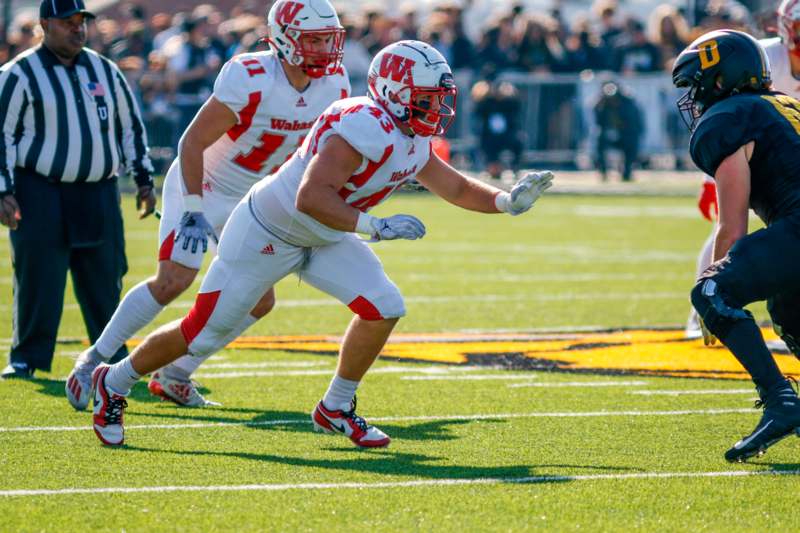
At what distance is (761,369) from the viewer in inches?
206

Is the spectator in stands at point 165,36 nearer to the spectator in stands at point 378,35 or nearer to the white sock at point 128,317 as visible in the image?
the spectator in stands at point 378,35

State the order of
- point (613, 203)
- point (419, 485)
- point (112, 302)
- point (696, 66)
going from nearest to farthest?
point (419, 485) → point (696, 66) → point (112, 302) → point (613, 203)

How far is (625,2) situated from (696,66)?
19488 mm

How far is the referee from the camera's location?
726cm

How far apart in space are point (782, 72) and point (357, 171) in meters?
2.99

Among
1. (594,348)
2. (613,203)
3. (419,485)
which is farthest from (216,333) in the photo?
(613,203)

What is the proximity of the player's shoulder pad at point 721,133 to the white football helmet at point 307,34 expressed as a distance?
185cm

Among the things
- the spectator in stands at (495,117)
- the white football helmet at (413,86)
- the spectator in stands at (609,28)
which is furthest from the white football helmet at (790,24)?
the spectator in stands at (609,28)

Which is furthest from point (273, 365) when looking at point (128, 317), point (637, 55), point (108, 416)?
point (637, 55)

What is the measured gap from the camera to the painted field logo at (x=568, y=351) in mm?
7523

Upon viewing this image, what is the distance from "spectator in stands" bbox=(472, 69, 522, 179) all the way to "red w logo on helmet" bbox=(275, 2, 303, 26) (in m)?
14.3

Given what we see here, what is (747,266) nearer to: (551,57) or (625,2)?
(551,57)

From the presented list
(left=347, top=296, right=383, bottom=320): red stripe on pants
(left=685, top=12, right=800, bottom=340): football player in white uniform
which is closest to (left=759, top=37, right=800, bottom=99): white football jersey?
(left=685, top=12, right=800, bottom=340): football player in white uniform

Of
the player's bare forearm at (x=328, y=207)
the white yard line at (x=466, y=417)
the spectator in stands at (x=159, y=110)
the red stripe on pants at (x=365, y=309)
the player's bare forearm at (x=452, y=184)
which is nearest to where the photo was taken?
the player's bare forearm at (x=328, y=207)
